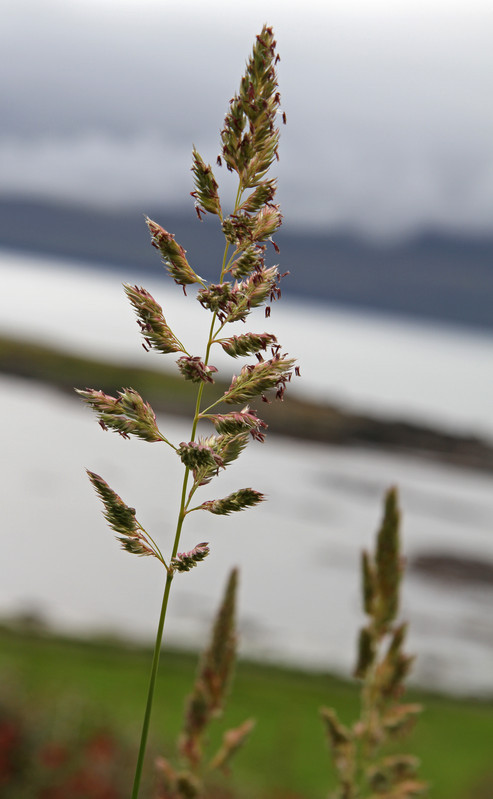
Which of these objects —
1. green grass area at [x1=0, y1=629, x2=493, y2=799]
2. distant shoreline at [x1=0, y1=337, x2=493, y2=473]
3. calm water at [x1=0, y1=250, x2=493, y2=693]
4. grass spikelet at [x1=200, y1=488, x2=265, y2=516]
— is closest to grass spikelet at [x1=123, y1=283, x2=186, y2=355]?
grass spikelet at [x1=200, y1=488, x2=265, y2=516]

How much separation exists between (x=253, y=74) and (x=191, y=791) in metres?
2.16

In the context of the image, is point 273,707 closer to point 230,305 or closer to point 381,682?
point 381,682

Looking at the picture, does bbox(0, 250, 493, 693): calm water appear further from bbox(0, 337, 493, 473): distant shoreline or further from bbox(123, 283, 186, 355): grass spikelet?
bbox(123, 283, 186, 355): grass spikelet

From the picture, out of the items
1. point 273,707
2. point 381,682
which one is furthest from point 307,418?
point 381,682

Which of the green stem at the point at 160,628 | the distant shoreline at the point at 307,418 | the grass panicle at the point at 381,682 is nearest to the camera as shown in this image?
the green stem at the point at 160,628

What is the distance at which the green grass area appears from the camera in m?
26.3

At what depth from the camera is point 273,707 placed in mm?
36094

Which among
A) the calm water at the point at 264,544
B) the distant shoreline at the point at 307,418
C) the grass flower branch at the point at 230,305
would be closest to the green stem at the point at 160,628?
the grass flower branch at the point at 230,305

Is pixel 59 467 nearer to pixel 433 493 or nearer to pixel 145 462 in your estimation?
pixel 145 462

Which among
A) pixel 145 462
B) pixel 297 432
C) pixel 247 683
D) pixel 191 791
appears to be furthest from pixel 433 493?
pixel 191 791

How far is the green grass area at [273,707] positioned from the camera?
26297 millimetres

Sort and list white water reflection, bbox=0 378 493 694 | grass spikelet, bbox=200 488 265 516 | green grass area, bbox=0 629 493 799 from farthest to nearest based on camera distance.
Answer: white water reflection, bbox=0 378 493 694
green grass area, bbox=0 629 493 799
grass spikelet, bbox=200 488 265 516

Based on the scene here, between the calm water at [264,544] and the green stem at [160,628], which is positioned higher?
the calm water at [264,544]

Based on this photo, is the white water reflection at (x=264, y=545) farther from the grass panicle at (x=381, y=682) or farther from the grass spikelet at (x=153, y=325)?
the grass spikelet at (x=153, y=325)
